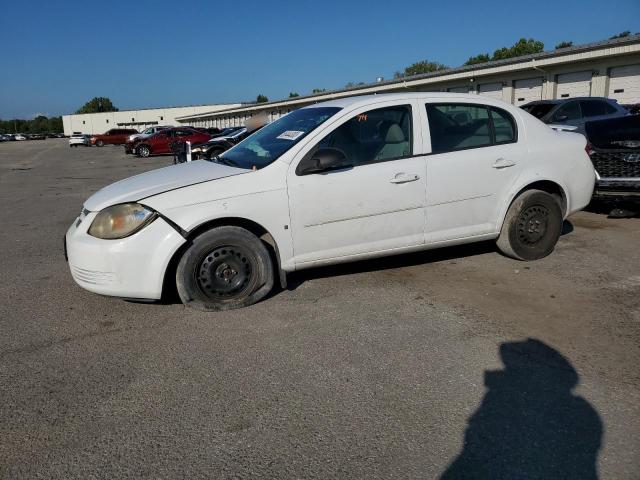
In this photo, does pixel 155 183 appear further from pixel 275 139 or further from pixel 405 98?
pixel 405 98

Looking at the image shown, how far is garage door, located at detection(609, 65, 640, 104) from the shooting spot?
20.0 m

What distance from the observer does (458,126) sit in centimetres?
481

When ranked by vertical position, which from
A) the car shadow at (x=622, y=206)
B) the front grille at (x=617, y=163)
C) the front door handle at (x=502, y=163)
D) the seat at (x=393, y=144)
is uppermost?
the seat at (x=393, y=144)

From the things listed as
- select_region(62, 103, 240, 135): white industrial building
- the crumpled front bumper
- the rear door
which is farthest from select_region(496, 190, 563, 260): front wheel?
select_region(62, 103, 240, 135): white industrial building

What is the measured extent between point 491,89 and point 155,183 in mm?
25511

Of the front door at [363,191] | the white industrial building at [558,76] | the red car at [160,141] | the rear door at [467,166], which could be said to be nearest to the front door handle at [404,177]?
the front door at [363,191]

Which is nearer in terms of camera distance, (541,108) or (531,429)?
(531,429)

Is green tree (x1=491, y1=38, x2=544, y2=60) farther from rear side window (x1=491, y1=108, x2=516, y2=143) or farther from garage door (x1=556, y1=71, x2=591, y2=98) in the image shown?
rear side window (x1=491, y1=108, x2=516, y2=143)

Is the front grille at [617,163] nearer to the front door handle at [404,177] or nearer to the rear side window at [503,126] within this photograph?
the rear side window at [503,126]

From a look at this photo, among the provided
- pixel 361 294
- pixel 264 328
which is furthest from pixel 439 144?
pixel 264 328

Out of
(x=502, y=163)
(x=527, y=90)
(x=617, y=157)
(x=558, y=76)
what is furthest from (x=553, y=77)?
(x=502, y=163)

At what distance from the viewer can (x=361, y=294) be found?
447 centimetres

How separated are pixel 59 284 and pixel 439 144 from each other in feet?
12.6

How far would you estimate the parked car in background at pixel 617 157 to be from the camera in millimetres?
6484
